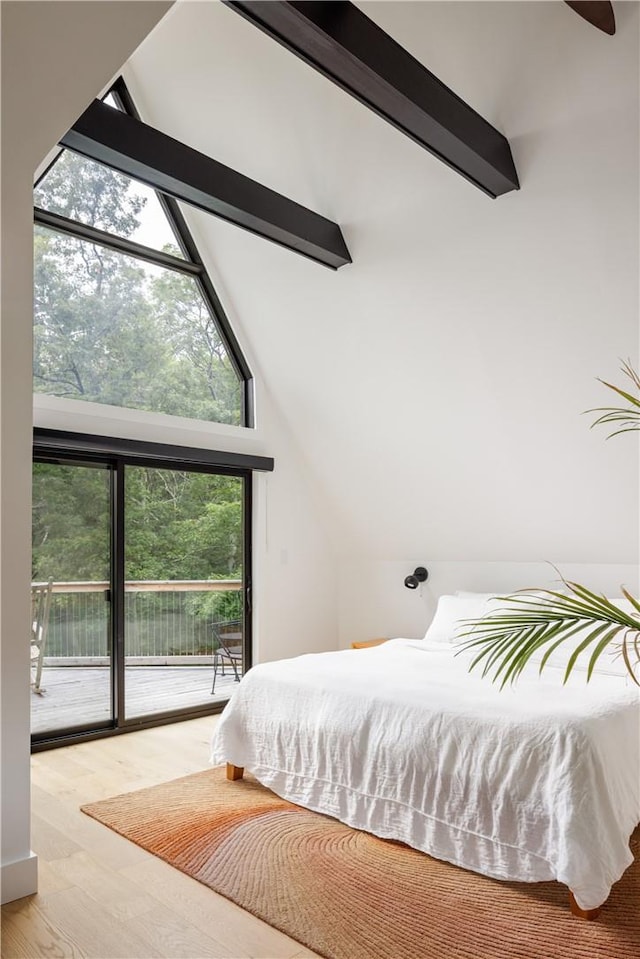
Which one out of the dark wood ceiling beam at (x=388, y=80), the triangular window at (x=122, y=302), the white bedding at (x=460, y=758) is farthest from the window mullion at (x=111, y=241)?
the white bedding at (x=460, y=758)

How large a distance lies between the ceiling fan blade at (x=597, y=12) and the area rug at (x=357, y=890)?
302 cm

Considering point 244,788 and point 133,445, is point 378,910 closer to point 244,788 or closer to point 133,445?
point 244,788

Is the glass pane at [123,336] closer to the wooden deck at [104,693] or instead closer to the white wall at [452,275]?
the white wall at [452,275]

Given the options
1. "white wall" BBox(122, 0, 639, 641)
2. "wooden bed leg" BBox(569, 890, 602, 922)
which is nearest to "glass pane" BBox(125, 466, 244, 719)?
"white wall" BBox(122, 0, 639, 641)

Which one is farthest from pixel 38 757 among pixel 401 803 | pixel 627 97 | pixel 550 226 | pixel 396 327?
pixel 627 97

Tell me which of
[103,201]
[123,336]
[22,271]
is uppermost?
[103,201]

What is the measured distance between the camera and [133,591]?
4.64 m

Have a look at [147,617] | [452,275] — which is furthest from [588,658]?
[147,617]

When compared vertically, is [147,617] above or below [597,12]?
below

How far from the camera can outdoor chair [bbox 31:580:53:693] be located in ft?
13.7

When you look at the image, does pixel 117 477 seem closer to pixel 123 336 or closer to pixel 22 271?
pixel 123 336

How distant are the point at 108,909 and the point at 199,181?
3.14 metres

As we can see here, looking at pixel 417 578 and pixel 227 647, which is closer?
pixel 227 647

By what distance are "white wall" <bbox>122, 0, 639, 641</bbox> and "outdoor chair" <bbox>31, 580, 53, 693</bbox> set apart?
217cm
